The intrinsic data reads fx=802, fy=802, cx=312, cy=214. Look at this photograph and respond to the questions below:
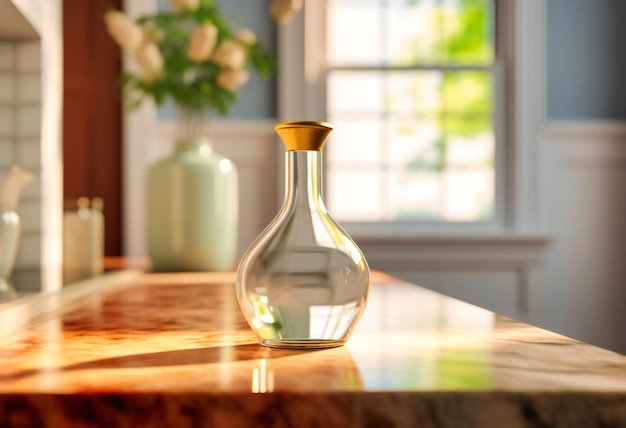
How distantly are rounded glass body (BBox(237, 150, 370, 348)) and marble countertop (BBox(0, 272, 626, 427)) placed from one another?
0.02 metres

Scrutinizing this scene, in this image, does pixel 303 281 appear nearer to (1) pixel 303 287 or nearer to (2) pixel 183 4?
(1) pixel 303 287

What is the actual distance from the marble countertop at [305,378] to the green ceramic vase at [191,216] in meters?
1.00

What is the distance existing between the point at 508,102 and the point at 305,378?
271cm

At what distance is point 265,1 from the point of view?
297 cm

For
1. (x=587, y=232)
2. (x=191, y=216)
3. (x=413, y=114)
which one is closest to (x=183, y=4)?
(x=191, y=216)

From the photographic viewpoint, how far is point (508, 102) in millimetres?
3043

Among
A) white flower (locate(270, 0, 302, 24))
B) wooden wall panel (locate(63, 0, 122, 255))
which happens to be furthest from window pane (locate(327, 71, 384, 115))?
white flower (locate(270, 0, 302, 24))

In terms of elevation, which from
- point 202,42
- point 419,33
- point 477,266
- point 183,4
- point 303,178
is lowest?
point 477,266

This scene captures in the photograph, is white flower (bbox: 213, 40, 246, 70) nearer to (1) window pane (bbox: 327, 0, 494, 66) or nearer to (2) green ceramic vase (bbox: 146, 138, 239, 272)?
Answer: (2) green ceramic vase (bbox: 146, 138, 239, 272)

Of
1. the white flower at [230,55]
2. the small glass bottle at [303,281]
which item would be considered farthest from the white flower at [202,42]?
the small glass bottle at [303,281]

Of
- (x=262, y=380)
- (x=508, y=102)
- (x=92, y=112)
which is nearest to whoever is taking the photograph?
(x=262, y=380)

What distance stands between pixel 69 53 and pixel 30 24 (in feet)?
5.11

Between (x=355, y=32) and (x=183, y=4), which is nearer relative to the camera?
(x=183, y=4)

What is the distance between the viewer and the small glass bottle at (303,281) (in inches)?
24.3
